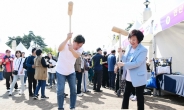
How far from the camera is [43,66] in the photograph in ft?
22.1

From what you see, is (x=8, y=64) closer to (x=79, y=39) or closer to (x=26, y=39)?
(x=79, y=39)


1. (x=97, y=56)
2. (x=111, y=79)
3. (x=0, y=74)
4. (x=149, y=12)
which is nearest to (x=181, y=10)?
(x=97, y=56)

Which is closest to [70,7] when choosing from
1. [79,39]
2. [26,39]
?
[79,39]

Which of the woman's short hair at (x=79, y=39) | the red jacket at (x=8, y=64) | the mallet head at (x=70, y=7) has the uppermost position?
the mallet head at (x=70, y=7)

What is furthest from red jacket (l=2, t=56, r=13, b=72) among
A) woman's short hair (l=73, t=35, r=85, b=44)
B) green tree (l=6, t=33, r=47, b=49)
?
green tree (l=6, t=33, r=47, b=49)

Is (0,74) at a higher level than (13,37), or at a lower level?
lower

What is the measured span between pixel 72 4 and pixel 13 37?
8709 cm

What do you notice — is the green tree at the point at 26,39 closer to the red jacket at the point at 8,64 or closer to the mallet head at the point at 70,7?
the red jacket at the point at 8,64

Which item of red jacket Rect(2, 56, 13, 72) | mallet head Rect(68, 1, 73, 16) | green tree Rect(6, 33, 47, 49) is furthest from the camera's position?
green tree Rect(6, 33, 47, 49)

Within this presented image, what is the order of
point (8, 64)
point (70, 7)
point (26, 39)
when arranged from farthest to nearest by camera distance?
point (26, 39) → point (8, 64) → point (70, 7)

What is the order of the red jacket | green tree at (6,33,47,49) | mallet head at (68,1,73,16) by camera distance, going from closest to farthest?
mallet head at (68,1,73,16) < the red jacket < green tree at (6,33,47,49)

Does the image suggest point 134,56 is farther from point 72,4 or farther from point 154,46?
point 154,46

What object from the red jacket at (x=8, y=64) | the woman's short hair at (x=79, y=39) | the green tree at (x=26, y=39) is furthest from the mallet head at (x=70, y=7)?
the green tree at (x=26, y=39)

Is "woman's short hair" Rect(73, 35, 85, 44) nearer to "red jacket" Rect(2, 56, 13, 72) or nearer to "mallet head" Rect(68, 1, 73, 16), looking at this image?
"mallet head" Rect(68, 1, 73, 16)
